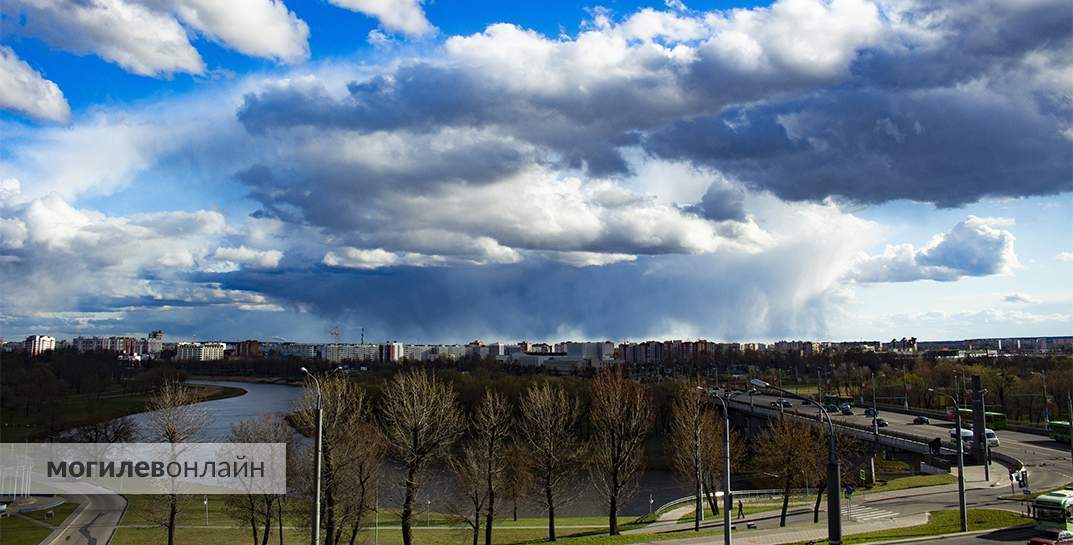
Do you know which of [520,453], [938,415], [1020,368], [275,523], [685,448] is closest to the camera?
[275,523]

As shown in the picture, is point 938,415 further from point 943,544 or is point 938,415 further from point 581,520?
point 943,544

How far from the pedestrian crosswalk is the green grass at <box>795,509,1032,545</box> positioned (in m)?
2.93

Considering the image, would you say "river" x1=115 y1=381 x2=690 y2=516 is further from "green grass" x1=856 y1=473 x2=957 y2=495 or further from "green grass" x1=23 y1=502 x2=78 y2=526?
"green grass" x1=856 y1=473 x2=957 y2=495

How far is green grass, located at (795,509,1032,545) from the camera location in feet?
128

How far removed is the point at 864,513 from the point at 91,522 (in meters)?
55.2

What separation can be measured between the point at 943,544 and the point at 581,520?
91.6 feet

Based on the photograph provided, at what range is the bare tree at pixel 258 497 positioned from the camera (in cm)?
4800

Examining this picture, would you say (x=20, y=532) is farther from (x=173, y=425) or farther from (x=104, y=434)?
(x=104, y=434)

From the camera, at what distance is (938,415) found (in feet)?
391

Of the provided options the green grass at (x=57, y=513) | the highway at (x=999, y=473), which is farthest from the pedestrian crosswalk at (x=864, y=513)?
the green grass at (x=57, y=513)

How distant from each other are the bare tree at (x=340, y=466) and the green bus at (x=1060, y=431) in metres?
75.0

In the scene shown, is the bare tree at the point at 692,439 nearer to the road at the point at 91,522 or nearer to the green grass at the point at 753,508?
the green grass at the point at 753,508

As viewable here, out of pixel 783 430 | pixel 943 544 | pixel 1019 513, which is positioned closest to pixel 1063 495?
pixel 943 544

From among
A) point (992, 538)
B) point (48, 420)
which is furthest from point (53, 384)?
point (992, 538)
